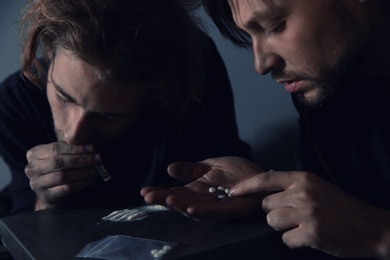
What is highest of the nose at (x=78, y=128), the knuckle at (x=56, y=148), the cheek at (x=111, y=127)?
the nose at (x=78, y=128)

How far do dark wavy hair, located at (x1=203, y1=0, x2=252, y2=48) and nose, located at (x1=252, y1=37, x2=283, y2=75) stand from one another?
162 mm

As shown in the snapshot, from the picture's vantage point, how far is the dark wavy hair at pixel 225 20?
1044 millimetres

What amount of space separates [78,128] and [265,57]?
0.36 metres

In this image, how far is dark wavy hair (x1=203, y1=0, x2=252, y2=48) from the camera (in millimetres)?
1044

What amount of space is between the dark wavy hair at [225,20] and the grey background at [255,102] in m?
0.26

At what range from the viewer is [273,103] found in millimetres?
1376

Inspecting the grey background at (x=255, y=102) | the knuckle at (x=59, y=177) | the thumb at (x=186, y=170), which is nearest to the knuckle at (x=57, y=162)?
the knuckle at (x=59, y=177)

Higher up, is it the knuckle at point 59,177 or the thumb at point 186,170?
the knuckle at point 59,177

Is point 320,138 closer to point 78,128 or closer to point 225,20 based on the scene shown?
point 225,20

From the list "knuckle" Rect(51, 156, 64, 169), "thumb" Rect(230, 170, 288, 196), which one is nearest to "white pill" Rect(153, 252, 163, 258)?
"thumb" Rect(230, 170, 288, 196)

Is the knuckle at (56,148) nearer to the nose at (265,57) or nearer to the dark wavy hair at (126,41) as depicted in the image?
the dark wavy hair at (126,41)

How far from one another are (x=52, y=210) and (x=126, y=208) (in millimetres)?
153

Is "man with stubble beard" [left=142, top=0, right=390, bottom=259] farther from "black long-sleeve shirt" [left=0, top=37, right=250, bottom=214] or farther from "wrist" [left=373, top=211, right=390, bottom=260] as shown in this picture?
"black long-sleeve shirt" [left=0, top=37, right=250, bottom=214]

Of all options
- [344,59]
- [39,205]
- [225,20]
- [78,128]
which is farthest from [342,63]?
[39,205]
